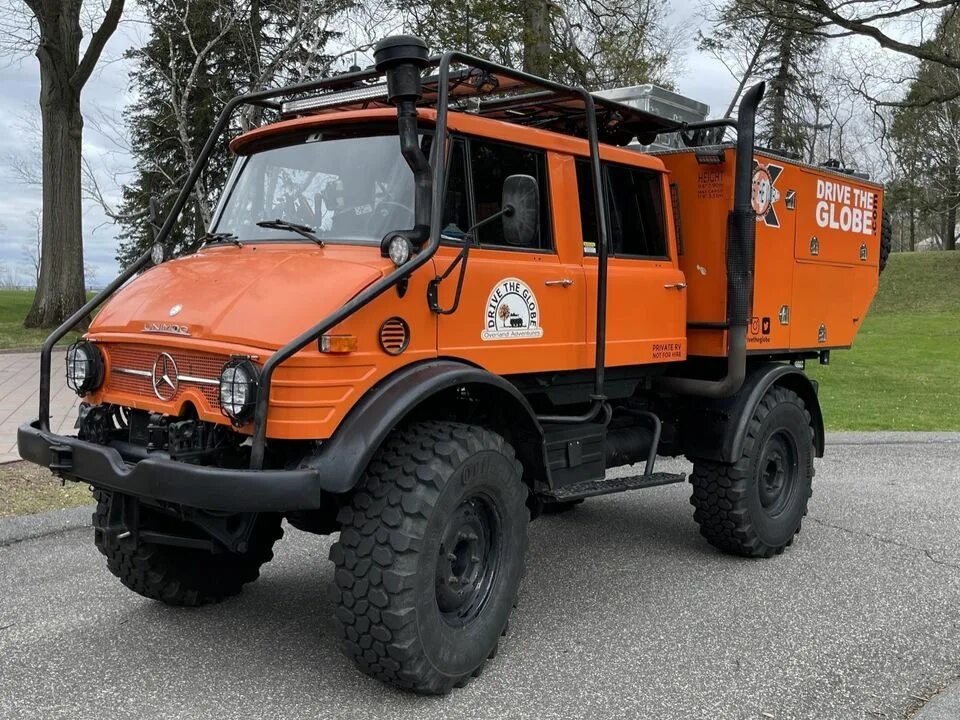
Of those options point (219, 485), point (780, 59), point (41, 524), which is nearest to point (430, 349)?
point (219, 485)

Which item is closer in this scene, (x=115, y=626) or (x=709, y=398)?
(x=115, y=626)

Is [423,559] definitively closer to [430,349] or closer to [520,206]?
[430,349]

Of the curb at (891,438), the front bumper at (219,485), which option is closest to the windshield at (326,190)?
the front bumper at (219,485)

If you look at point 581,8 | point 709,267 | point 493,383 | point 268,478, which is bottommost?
point 268,478

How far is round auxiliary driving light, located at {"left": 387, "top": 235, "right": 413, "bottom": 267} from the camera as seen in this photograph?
368 centimetres

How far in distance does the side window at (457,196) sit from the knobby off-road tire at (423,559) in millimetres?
936

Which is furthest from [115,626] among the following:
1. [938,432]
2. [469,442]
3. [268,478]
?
[938,432]

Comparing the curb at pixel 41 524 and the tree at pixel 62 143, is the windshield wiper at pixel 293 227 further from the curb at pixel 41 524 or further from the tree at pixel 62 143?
the tree at pixel 62 143

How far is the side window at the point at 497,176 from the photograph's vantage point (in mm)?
4359

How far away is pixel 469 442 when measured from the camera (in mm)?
3918

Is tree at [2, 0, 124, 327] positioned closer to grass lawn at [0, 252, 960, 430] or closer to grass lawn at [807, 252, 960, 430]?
A: grass lawn at [0, 252, 960, 430]

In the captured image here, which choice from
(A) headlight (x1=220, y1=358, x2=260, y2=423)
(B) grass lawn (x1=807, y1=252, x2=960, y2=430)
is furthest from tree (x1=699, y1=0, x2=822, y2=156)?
(A) headlight (x1=220, y1=358, x2=260, y2=423)

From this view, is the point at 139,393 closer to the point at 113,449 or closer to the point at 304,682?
the point at 113,449

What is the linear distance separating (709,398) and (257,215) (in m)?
2.94
